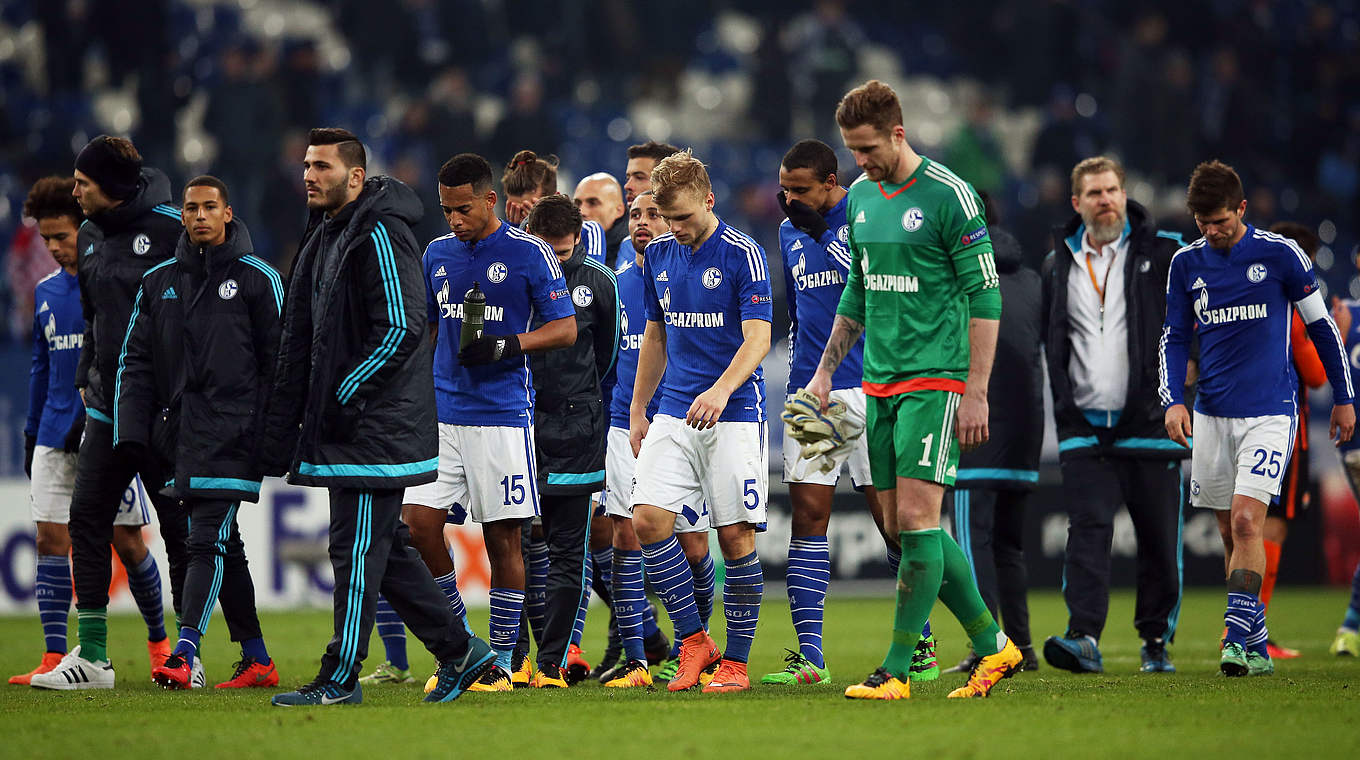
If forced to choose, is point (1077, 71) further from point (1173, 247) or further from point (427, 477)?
point (427, 477)

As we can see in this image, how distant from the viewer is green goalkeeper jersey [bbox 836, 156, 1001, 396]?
19.9 feet

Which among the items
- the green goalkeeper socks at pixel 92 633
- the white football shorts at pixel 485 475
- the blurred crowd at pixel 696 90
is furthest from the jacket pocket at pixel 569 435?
the blurred crowd at pixel 696 90

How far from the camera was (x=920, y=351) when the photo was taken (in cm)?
610

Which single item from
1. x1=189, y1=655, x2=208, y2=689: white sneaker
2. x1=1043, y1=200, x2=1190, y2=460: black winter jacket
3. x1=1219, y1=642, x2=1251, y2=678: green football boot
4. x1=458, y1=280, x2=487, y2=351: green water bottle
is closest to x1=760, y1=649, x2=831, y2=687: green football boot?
x1=1219, y1=642, x2=1251, y2=678: green football boot

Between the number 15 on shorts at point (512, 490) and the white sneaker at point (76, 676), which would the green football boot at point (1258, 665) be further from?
the white sneaker at point (76, 676)

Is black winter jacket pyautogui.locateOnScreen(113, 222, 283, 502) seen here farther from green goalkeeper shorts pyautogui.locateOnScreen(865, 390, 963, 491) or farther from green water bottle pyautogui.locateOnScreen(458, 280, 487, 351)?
green goalkeeper shorts pyautogui.locateOnScreen(865, 390, 963, 491)

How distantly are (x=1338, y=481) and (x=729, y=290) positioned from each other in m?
10.6

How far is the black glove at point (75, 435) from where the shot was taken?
8.27 m

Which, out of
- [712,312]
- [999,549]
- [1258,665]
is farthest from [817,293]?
Result: [1258,665]

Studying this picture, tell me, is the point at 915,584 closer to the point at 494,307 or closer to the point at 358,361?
the point at 358,361

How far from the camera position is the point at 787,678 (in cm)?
715

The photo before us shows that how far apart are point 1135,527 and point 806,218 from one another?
8.96ft

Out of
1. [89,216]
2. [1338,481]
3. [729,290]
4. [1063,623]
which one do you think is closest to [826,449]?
[729,290]

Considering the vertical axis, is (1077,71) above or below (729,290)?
above
